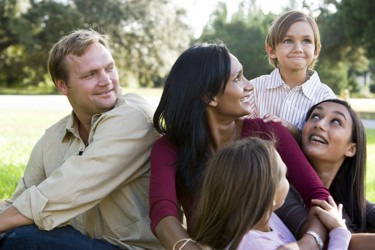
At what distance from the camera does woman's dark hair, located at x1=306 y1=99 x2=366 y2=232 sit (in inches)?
134

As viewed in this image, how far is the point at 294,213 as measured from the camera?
9.90ft

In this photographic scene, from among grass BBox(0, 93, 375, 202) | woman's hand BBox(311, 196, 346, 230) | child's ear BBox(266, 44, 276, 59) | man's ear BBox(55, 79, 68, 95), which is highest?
man's ear BBox(55, 79, 68, 95)

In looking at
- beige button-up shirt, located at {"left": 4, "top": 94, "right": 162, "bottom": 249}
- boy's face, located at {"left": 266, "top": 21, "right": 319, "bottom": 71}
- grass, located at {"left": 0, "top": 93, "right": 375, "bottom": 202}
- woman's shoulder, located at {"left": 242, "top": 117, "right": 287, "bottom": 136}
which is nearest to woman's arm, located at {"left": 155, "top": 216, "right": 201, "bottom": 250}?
beige button-up shirt, located at {"left": 4, "top": 94, "right": 162, "bottom": 249}

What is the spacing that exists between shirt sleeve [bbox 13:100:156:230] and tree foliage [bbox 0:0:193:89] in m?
34.2

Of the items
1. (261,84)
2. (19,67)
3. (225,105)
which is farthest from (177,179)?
(19,67)

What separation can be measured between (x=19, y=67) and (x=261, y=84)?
128 ft

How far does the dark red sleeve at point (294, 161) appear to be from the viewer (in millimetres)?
2994

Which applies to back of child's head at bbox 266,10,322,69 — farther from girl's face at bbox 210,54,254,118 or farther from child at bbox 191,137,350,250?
child at bbox 191,137,350,250

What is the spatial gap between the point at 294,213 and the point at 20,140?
9.15 meters

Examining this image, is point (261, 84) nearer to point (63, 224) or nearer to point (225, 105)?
point (225, 105)

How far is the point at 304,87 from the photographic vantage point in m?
4.20

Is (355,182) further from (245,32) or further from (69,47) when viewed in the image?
(245,32)

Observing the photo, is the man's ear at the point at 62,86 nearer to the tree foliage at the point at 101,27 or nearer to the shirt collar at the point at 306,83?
the shirt collar at the point at 306,83

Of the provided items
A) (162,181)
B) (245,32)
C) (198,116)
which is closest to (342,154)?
(198,116)
